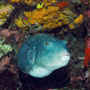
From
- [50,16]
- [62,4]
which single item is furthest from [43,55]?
[62,4]

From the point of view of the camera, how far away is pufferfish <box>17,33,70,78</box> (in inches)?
75.0

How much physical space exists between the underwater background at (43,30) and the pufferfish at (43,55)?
674mm

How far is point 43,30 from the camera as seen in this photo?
3258 millimetres

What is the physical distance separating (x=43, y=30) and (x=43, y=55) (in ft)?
4.30

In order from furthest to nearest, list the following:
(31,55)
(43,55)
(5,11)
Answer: (5,11), (31,55), (43,55)

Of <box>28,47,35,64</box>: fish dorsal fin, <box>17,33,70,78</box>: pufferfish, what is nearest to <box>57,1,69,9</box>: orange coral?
<box>17,33,70,78</box>: pufferfish

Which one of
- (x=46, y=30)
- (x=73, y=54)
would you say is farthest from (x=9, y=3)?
(x=73, y=54)

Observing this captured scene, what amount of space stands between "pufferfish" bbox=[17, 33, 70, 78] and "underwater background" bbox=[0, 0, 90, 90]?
2.21ft

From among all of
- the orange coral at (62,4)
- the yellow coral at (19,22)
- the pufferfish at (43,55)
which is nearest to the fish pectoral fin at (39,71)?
the pufferfish at (43,55)

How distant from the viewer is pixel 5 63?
2.90 metres

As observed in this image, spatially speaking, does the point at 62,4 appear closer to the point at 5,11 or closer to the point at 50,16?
the point at 50,16

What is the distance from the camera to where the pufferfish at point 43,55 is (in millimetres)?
1905

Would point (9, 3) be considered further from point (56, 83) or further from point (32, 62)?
point (56, 83)

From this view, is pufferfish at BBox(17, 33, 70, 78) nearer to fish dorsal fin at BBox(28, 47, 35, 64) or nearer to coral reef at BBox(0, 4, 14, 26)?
fish dorsal fin at BBox(28, 47, 35, 64)
